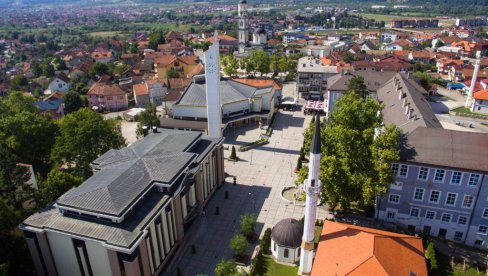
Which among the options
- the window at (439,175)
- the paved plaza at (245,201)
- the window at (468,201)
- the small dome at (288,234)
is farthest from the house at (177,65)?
the window at (468,201)

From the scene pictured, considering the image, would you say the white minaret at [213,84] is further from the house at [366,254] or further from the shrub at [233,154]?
the house at [366,254]

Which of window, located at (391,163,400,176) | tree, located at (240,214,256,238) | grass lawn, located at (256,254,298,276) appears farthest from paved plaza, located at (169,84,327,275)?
window, located at (391,163,400,176)

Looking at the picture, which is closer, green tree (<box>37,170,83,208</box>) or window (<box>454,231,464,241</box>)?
green tree (<box>37,170,83,208</box>)

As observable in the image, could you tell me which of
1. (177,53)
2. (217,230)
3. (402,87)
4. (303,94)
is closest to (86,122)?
(217,230)

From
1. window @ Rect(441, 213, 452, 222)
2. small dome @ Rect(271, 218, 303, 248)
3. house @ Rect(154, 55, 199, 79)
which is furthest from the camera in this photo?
house @ Rect(154, 55, 199, 79)

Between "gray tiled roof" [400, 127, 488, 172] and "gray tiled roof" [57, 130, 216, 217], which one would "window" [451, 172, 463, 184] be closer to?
"gray tiled roof" [400, 127, 488, 172]

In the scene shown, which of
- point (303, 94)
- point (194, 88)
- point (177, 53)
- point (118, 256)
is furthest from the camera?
point (177, 53)

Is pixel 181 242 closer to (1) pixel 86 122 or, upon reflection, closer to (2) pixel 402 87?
(1) pixel 86 122
